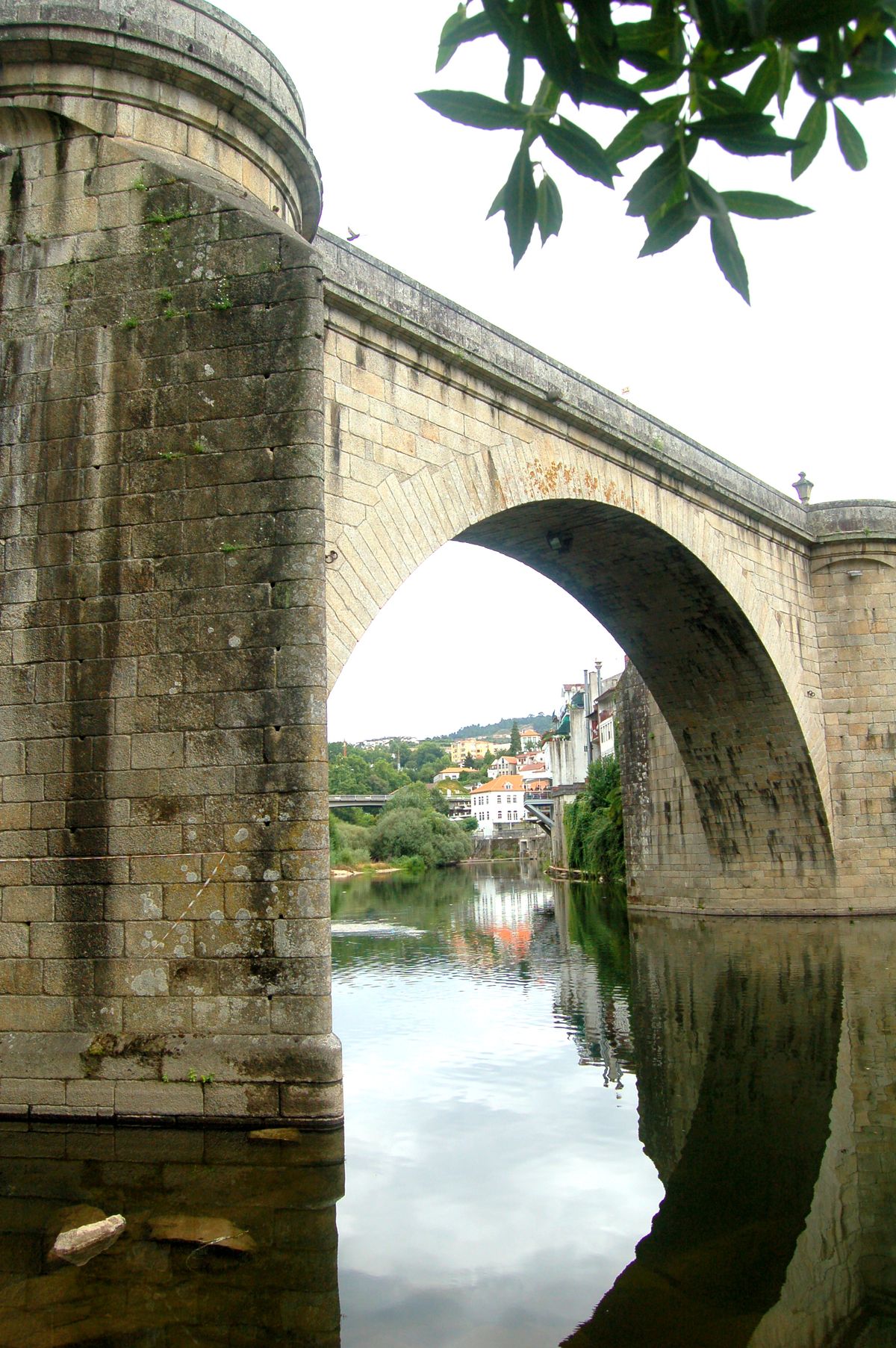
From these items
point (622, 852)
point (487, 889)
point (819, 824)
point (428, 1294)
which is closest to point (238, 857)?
point (428, 1294)

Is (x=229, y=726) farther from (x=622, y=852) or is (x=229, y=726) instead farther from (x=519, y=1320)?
(x=622, y=852)

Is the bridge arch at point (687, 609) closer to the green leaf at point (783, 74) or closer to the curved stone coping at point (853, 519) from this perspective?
the curved stone coping at point (853, 519)

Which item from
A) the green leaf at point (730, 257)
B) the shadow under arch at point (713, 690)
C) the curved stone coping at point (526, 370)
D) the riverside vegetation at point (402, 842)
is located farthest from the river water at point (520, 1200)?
the riverside vegetation at point (402, 842)

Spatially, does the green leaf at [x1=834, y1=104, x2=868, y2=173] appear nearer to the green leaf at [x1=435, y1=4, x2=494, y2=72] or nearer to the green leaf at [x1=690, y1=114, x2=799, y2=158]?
the green leaf at [x1=690, y1=114, x2=799, y2=158]

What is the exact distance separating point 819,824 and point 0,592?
12.7 m

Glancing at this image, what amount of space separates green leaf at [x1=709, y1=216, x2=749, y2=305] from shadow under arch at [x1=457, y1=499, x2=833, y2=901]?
37.2ft

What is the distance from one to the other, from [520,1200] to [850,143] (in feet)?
14.7

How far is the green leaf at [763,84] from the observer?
1524 mm

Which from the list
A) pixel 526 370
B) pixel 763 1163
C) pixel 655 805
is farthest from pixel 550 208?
pixel 655 805

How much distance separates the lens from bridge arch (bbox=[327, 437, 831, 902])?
9992 mm

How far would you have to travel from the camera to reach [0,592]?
20.5 feet

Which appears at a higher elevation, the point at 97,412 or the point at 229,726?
the point at 97,412

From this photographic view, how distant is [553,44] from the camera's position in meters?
1.46

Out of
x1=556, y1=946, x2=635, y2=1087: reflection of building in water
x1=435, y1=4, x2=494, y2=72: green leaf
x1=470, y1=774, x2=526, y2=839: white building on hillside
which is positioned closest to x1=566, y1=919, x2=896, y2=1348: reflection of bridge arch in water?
x1=556, y1=946, x2=635, y2=1087: reflection of building in water
